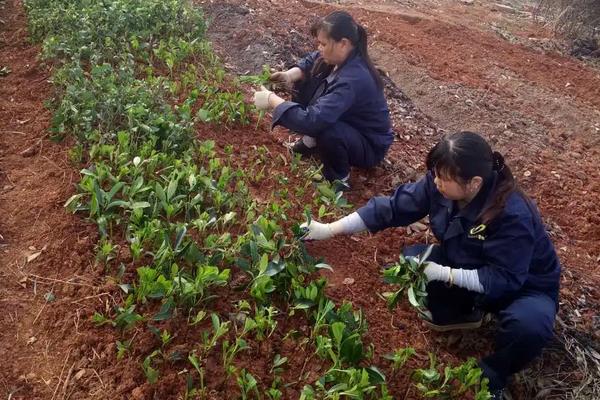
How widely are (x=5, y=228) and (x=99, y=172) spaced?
21.0 inches

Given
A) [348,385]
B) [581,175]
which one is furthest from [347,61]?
[581,175]

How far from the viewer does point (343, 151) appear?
4078 mm

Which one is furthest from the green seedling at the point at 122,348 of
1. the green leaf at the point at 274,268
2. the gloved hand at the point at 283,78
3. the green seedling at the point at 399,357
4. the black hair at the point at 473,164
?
the gloved hand at the point at 283,78

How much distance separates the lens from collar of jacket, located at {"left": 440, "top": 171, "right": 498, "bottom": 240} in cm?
296

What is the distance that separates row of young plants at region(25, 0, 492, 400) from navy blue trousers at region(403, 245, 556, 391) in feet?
0.89

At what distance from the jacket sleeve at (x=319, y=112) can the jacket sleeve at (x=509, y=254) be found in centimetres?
140

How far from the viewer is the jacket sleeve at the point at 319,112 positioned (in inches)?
153

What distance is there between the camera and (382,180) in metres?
4.49

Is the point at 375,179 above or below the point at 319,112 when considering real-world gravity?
below

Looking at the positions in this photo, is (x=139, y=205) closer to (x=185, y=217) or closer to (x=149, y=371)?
(x=185, y=217)

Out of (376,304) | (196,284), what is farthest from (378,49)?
(196,284)

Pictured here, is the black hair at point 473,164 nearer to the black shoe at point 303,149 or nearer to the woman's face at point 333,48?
the woman's face at point 333,48

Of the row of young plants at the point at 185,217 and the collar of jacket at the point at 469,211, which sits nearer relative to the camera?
the row of young plants at the point at 185,217

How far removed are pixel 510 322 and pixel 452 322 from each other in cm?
33
